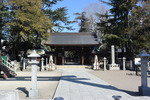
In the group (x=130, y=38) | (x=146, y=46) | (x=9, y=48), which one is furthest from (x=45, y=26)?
(x=146, y=46)

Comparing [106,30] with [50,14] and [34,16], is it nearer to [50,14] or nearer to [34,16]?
[50,14]

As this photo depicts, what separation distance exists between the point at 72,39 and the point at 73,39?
17 cm

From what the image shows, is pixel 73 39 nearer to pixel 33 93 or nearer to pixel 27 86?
pixel 27 86

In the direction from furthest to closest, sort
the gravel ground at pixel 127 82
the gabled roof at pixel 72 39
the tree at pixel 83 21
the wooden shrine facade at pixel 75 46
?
the tree at pixel 83 21 → the gabled roof at pixel 72 39 → the wooden shrine facade at pixel 75 46 → the gravel ground at pixel 127 82

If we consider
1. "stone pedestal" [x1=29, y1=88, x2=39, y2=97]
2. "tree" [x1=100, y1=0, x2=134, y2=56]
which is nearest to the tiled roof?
"tree" [x1=100, y1=0, x2=134, y2=56]

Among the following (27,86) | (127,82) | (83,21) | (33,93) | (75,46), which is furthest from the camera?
(83,21)

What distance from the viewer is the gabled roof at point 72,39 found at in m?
22.6

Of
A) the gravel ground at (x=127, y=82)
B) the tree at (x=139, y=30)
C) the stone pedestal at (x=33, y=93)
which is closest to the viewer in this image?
the stone pedestal at (x=33, y=93)

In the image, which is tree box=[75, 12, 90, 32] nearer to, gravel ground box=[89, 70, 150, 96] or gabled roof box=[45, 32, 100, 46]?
gabled roof box=[45, 32, 100, 46]

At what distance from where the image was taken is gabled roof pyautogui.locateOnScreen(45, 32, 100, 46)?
74.2 ft

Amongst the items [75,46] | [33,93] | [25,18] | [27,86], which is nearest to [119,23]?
[75,46]

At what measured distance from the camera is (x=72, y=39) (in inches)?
969

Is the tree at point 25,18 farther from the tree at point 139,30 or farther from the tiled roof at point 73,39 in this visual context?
the tree at point 139,30

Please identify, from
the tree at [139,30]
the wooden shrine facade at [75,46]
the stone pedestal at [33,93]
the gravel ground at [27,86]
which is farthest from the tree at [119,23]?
the stone pedestal at [33,93]
